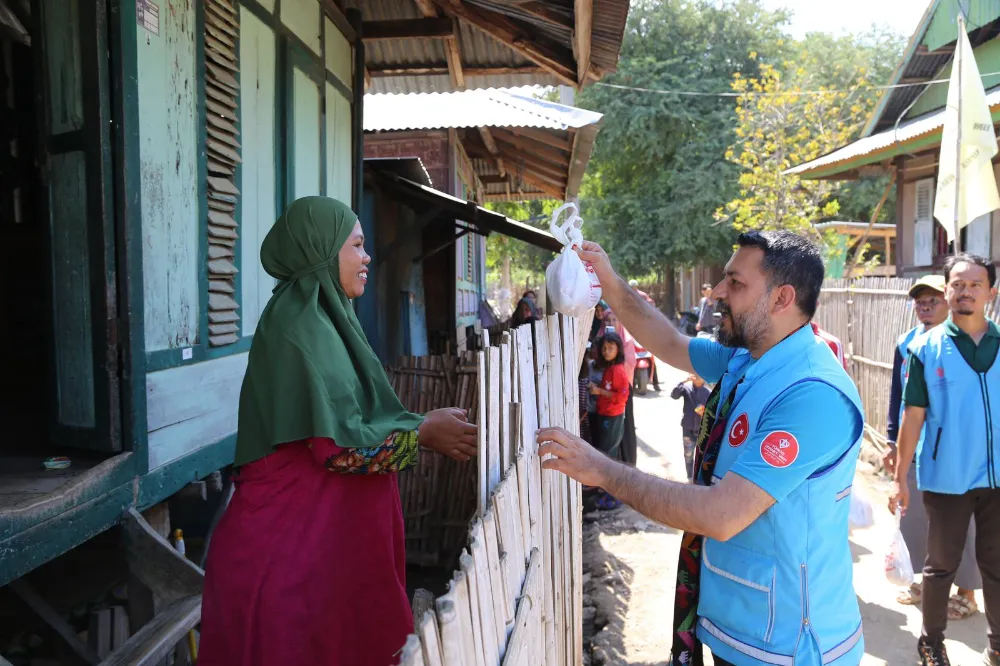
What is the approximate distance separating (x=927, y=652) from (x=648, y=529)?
2.88 m

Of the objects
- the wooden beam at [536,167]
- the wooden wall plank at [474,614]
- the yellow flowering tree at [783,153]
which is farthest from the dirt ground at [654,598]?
the yellow flowering tree at [783,153]

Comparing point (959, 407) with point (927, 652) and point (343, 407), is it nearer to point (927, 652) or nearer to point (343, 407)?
point (927, 652)

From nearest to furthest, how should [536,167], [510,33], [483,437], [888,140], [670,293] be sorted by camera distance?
[483,437] < [510,33] < [888,140] < [536,167] < [670,293]

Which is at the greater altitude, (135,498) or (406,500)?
(135,498)

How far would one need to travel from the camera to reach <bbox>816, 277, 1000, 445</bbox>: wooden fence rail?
26.4 ft

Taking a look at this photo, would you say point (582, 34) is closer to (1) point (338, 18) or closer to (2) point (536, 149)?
(1) point (338, 18)

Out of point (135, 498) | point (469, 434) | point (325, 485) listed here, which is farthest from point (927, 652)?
point (135, 498)

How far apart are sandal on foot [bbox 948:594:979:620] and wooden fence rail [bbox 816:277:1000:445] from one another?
129 inches

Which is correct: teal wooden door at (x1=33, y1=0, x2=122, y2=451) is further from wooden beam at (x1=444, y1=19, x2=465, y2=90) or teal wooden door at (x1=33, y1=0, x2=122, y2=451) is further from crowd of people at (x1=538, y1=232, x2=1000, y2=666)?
wooden beam at (x1=444, y1=19, x2=465, y2=90)

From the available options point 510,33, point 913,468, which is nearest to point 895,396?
point 913,468

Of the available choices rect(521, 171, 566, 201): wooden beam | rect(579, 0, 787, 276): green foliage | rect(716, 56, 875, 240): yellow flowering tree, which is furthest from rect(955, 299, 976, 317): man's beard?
rect(579, 0, 787, 276): green foliage

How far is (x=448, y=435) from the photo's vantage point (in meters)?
2.28

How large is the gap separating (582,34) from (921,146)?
7817 millimetres

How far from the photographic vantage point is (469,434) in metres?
2.26
